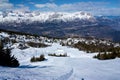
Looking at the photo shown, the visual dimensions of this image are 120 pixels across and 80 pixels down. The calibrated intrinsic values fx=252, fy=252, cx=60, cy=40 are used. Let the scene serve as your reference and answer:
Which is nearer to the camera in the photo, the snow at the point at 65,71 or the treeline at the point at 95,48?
the snow at the point at 65,71

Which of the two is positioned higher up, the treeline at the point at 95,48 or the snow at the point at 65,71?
the snow at the point at 65,71

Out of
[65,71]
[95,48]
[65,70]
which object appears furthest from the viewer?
[95,48]

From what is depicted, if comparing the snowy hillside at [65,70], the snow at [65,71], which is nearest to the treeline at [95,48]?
the snowy hillside at [65,70]

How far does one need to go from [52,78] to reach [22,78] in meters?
1.92

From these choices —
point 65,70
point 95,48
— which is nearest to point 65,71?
point 65,70

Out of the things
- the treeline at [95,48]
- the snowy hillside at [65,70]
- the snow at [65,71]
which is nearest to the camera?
the snow at [65,71]

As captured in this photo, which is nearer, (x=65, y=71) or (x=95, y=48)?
(x=65, y=71)

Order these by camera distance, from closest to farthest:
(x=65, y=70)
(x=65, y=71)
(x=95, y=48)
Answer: (x=65, y=71) → (x=65, y=70) → (x=95, y=48)

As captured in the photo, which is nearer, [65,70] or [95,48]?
[65,70]

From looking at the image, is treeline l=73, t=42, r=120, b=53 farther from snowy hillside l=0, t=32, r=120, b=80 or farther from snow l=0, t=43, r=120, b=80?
snow l=0, t=43, r=120, b=80

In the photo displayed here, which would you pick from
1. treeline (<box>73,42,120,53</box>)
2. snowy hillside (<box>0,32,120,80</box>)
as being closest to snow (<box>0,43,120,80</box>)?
snowy hillside (<box>0,32,120,80</box>)

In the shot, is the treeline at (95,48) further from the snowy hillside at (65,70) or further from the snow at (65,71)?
the snow at (65,71)

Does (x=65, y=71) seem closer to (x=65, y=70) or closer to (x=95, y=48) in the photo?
(x=65, y=70)

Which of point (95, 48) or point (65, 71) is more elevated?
point (65, 71)
